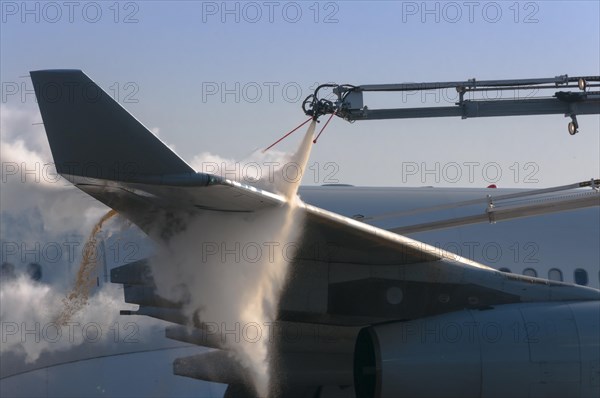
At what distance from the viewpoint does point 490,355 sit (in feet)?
33.3

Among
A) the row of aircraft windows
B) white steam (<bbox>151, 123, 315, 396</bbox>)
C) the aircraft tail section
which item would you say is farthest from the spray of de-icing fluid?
the row of aircraft windows

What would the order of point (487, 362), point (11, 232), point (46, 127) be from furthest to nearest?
point (11, 232), point (487, 362), point (46, 127)

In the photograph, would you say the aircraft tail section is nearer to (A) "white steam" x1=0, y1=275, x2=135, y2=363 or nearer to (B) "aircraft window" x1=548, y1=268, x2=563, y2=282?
(A) "white steam" x1=0, y1=275, x2=135, y2=363

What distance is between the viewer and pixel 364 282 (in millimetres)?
10609

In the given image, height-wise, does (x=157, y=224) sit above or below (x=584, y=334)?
above

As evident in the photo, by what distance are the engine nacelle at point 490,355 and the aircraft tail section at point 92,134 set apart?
3571 millimetres

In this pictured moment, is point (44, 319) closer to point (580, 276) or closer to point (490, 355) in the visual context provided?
point (490, 355)

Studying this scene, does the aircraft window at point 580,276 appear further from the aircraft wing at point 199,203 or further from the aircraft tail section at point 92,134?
the aircraft tail section at point 92,134

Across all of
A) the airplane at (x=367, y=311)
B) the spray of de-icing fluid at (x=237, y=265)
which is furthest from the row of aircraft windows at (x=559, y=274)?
the spray of de-icing fluid at (x=237, y=265)

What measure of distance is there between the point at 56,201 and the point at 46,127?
104 inches

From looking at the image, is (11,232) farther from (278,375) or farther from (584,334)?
(584,334)

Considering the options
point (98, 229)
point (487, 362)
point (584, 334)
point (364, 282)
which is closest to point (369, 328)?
point (364, 282)

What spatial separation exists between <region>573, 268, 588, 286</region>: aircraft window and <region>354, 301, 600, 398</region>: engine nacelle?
3.94 meters

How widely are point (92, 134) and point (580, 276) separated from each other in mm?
8695
